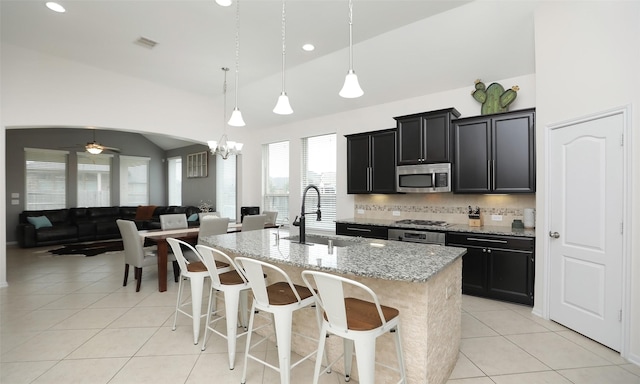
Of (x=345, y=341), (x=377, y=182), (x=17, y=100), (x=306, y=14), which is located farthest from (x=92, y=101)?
(x=345, y=341)

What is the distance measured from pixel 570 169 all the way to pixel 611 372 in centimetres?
170

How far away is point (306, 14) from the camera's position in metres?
3.30

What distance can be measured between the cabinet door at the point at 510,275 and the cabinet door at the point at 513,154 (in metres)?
0.77

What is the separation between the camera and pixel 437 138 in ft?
13.2

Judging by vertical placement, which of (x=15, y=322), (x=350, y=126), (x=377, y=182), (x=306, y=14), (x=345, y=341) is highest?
(x=306, y=14)

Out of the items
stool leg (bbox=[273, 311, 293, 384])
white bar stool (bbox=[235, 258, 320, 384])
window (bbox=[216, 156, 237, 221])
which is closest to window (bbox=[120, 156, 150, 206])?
window (bbox=[216, 156, 237, 221])

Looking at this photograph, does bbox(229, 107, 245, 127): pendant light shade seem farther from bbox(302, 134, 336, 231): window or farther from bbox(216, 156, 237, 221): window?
bbox(216, 156, 237, 221): window

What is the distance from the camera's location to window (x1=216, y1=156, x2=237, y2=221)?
8.05 metres

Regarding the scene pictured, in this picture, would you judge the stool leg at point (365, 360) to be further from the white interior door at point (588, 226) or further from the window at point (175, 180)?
the window at point (175, 180)

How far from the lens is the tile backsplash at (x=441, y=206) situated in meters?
3.83

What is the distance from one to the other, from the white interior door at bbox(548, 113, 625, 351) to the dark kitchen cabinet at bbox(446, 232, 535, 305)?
28 cm

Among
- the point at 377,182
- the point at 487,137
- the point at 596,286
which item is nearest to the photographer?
the point at 596,286

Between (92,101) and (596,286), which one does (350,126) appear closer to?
(596,286)

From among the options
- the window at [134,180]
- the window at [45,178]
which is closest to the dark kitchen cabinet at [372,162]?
the window at [134,180]
